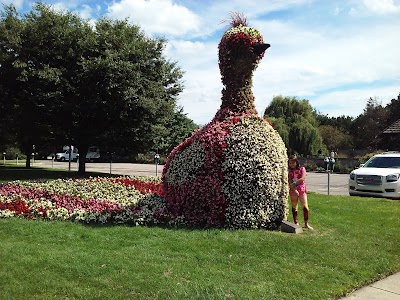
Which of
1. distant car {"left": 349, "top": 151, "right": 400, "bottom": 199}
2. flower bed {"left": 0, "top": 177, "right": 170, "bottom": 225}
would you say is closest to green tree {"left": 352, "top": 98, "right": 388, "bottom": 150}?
distant car {"left": 349, "top": 151, "right": 400, "bottom": 199}

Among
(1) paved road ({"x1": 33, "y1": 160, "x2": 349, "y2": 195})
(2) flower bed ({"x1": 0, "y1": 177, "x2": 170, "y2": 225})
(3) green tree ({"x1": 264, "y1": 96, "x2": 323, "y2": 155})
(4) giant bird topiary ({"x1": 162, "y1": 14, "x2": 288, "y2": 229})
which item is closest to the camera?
(4) giant bird topiary ({"x1": 162, "y1": 14, "x2": 288, "y2": 229})

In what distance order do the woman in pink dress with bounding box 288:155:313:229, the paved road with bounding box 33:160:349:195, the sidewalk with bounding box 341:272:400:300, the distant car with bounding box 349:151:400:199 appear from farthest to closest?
the paved road with bounding box 33:160:349:195 → the distant car with bounding box 349:151:400:199 → the woman in pink dress with bounding box 288:155:313:229 → the sidewalk with bounding box 341:272:400:300

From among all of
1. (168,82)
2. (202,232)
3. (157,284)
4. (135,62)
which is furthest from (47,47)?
(157,284)

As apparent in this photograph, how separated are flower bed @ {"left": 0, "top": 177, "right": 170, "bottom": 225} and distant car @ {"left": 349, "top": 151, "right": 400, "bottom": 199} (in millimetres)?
7583

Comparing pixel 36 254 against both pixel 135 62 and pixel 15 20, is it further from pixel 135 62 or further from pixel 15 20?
pixel 15 20

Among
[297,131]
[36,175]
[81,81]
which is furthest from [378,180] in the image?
[297,131]

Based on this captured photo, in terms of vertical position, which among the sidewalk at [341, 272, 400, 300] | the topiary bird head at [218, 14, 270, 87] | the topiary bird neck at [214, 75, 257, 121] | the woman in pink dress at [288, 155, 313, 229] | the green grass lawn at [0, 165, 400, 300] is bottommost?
the sidewalk at [341, 272, 400, 300]

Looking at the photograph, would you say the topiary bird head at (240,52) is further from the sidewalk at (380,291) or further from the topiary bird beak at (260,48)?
the sidewalk at (380,291)

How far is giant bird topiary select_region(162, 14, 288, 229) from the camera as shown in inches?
280

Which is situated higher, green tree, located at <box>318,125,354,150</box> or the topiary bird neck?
green tree, located at <box>318,125,354,150</box>

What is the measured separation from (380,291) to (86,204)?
6.01m

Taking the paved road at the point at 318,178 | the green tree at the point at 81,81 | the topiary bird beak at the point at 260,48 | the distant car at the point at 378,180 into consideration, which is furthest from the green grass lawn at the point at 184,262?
the green tree at the point at 81,81

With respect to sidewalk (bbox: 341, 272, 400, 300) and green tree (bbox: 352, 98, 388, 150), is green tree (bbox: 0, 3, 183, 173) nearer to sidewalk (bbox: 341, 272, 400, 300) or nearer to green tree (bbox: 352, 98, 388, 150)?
sidewalk (bbox: 341, 272, 400, 300)

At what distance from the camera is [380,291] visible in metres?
4.91
